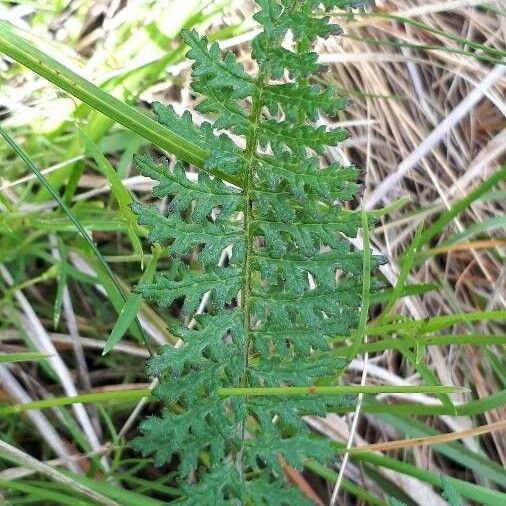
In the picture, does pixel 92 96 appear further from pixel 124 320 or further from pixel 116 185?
pixel 124 320

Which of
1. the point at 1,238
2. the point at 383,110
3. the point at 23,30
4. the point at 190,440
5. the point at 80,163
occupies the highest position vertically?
the point at 23,30

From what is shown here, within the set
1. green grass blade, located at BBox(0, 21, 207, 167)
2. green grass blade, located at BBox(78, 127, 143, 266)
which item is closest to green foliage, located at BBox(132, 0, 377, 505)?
green grass blade, located at BBox(0, 21, 207, 167)

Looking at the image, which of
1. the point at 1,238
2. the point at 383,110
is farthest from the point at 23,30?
the point at 383,110

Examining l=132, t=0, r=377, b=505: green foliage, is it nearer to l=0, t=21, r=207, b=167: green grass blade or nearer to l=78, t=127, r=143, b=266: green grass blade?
l=0, t=21, r=207, b=167: green grass blade

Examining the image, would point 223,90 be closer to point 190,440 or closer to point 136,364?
point 190,440

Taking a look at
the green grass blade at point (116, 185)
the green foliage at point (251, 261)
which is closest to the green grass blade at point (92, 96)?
the green foliage at point (251, 261)

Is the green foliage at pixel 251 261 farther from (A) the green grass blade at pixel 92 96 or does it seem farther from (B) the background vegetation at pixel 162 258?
(B) the background vegetation at pixel 162 258
